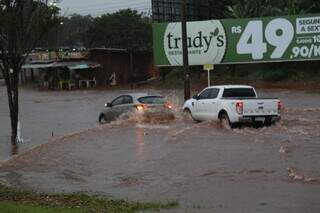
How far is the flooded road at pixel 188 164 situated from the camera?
11874 millimetres

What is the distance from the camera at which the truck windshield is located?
993 inches

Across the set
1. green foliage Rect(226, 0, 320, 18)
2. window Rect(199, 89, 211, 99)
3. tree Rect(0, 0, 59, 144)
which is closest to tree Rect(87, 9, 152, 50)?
green foliage Rect(226, 0, 320, 18)

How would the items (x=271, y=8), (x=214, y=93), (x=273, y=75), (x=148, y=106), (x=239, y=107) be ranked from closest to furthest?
1. (x=239, y=107)
2. (x=214, y=93)
3. (x=148, y=106)
4. (x=273, y=75)
5. (x=271, y=8)

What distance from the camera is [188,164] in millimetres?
16859

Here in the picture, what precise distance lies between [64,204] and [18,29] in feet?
42.2

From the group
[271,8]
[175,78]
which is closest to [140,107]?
[271,8]

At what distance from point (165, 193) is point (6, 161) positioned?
26.2 ft

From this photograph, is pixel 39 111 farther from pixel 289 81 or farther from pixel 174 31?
pixel 289 81

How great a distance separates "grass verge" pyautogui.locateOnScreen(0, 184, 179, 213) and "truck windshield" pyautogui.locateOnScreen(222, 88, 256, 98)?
13612 millimetres

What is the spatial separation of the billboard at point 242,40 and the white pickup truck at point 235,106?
25.2 metres

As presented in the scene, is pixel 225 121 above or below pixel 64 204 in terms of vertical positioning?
below

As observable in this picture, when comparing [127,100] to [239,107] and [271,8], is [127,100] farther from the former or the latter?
[271,8]

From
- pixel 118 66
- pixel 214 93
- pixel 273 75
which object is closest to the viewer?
pixel 214 93

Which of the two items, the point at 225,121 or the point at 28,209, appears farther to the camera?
the point at 225,121
